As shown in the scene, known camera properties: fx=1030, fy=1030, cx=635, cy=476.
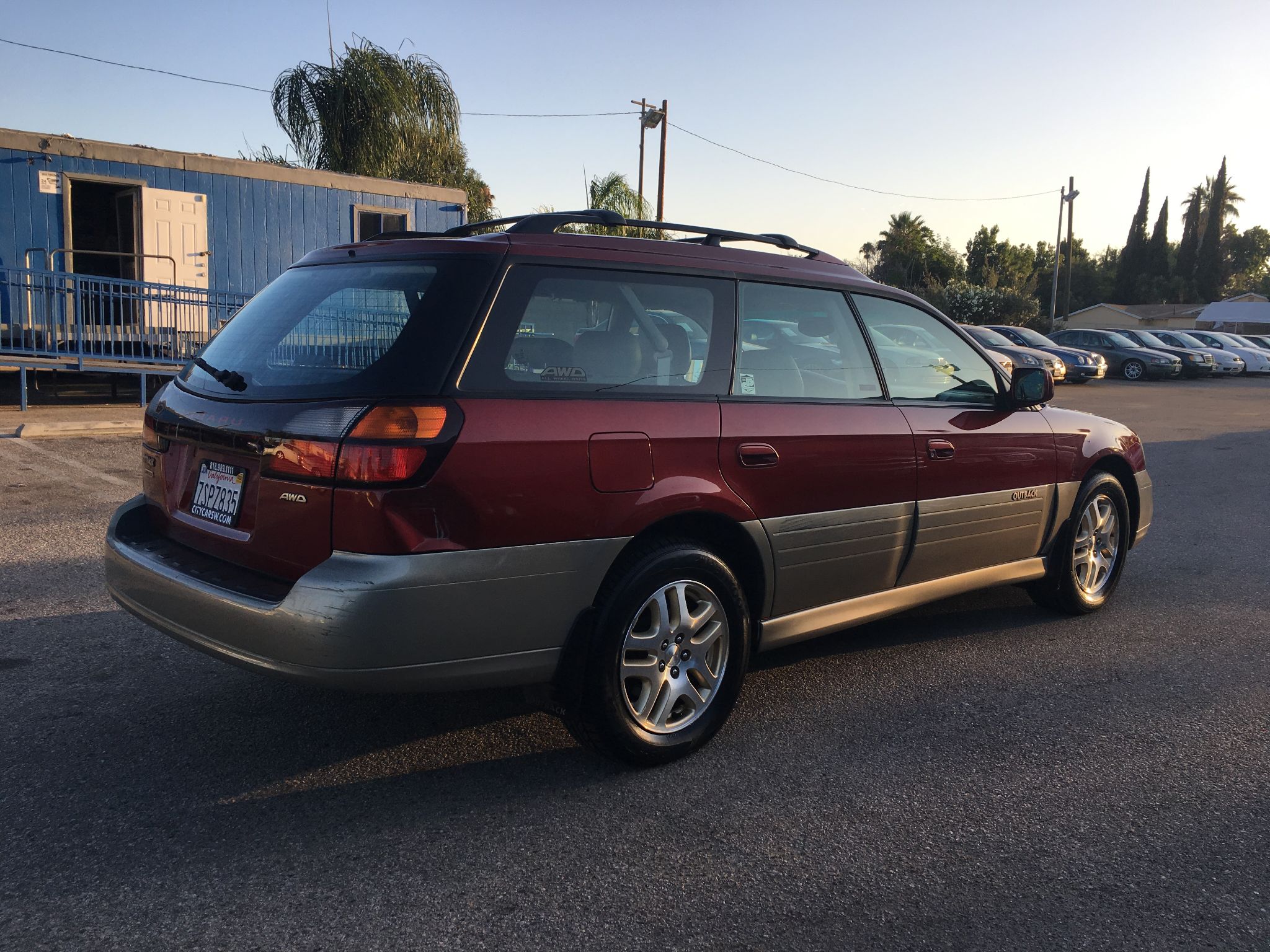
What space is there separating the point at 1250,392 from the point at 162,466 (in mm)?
28471

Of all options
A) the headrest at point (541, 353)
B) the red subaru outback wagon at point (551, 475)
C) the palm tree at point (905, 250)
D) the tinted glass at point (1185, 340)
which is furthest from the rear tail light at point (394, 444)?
the palm tree at point (905, 250)

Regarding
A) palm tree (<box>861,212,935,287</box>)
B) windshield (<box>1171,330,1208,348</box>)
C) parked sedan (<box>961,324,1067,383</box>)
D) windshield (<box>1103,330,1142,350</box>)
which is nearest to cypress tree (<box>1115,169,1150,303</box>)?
palm tree (<box>861,212,935,287</box>)

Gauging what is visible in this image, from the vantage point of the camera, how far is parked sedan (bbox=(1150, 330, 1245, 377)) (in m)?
34.2

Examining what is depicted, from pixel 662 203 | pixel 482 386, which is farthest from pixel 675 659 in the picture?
pixel 662 203

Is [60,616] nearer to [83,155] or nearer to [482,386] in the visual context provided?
[482,386]

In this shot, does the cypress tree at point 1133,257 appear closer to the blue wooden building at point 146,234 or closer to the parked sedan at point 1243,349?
the parked sedan at point 1243,349

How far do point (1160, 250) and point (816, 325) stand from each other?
9909 centimetres

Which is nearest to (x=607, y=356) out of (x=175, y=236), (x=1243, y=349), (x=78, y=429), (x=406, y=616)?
(x=406, y=616)

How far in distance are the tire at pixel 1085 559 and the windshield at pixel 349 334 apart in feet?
11.0

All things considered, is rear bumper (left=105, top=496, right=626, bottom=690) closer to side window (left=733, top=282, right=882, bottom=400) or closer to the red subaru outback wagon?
the red subaru outback wagon

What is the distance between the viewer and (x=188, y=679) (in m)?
3.97

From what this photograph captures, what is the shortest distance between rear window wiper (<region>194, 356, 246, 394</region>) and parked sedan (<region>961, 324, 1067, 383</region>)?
812 inches

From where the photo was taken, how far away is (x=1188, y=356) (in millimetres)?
32469

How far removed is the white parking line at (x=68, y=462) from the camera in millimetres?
8156
